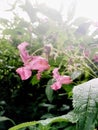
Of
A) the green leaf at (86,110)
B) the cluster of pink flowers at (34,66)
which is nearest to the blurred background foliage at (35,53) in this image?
the cluster of pink flowers at (34,66)

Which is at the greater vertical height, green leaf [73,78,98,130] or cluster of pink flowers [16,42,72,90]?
cluster of pink flowers [16,42,72,90]

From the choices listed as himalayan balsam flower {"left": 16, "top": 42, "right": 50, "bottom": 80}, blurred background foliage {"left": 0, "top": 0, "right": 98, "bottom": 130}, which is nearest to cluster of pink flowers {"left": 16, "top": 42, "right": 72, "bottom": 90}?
himalayan balsam flower {"left": 16, "top": 42, "right": 50, "bottom": 80}

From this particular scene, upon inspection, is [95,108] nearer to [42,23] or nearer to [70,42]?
[70,42]

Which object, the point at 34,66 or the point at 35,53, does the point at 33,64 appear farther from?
the point at 35,53

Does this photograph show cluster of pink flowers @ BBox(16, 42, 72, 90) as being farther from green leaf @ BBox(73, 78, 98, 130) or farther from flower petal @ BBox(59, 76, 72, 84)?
green leaf @ BBox(73, 78, 98, 130)

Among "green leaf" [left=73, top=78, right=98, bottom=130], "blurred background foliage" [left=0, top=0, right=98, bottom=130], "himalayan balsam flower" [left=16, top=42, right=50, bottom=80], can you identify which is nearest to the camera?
"green leaf" [left=73, top=78, right=98, bottom=130]

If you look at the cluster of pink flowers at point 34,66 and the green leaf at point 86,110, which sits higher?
the cluster of pink flowers at point 34,66

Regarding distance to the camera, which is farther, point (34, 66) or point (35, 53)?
point (35, 53)

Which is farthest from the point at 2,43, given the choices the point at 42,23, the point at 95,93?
the point at 95,93

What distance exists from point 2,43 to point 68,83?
2.48 feet

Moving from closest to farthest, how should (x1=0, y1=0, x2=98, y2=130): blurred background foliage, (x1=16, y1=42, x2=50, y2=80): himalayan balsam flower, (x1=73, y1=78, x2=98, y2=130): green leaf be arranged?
(x1=73, y1=78, x2=98, y2=130): green leaf, (x1=16, y1=42, x2=50, y2=80): himalayan balsam flower, (x1=0, y1=0, x2=98, y2=130): blurred background foliage

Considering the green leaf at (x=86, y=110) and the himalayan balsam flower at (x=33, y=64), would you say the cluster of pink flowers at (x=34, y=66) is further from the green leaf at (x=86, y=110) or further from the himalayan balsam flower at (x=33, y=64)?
the green leaf at (x=86, y=110)

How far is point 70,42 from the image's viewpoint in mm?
1332

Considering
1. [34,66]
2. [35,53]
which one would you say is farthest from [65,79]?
[35,53]
